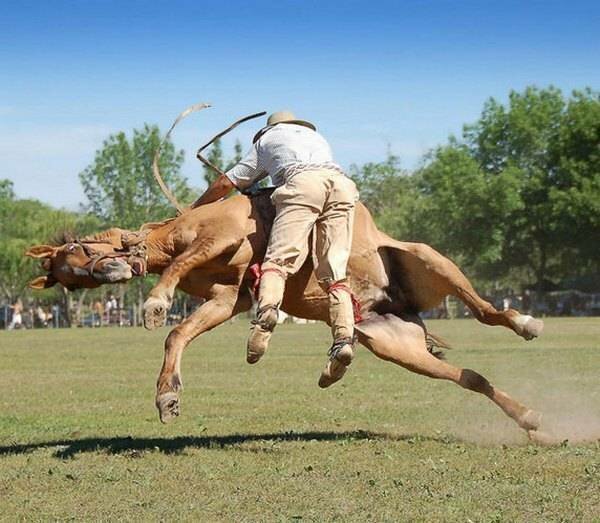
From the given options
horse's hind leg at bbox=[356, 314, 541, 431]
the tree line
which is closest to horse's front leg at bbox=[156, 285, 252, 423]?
horse's hind leg at bbox=[356, 314, 541, 431]

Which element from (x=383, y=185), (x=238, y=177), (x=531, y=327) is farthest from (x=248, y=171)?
(x=383, y=185)

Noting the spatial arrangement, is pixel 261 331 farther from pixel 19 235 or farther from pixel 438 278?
pixel 19 235

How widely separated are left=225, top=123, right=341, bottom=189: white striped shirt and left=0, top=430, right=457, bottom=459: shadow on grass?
7.50ft

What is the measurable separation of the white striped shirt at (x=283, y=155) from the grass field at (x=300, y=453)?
226 centimetres

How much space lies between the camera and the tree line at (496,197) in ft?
257

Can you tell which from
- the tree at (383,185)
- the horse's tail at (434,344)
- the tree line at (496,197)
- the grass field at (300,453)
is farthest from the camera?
the tree at (383,185)

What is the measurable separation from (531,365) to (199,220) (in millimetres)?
12564

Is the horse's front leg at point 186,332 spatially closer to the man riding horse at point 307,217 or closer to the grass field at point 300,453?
the grass field at point 300,453

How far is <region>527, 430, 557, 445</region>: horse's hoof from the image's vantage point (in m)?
9.43

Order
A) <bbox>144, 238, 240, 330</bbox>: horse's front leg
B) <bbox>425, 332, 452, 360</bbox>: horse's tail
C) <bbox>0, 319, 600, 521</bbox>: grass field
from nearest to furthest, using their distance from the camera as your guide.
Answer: <bbox>0, 319, 600, 521</bbox>: grass field → <bbox>144, 238, 240, 330</bbox>: horse's front leg → <bbox>425, 332, 452, 360</bbox>: horse's tail

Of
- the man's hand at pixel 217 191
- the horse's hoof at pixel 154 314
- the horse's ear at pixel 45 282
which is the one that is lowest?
the horse's hoof at pixel 154 314

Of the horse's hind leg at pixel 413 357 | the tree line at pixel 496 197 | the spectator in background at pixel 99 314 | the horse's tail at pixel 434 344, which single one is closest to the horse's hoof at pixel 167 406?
the horse's hind leg at pixel 413 357

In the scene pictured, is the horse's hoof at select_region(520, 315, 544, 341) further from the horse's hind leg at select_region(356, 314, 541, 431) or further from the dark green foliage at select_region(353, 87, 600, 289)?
the dark green foliage at select_region(353, 87, 600, 289)

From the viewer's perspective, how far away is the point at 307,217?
29.9ft
